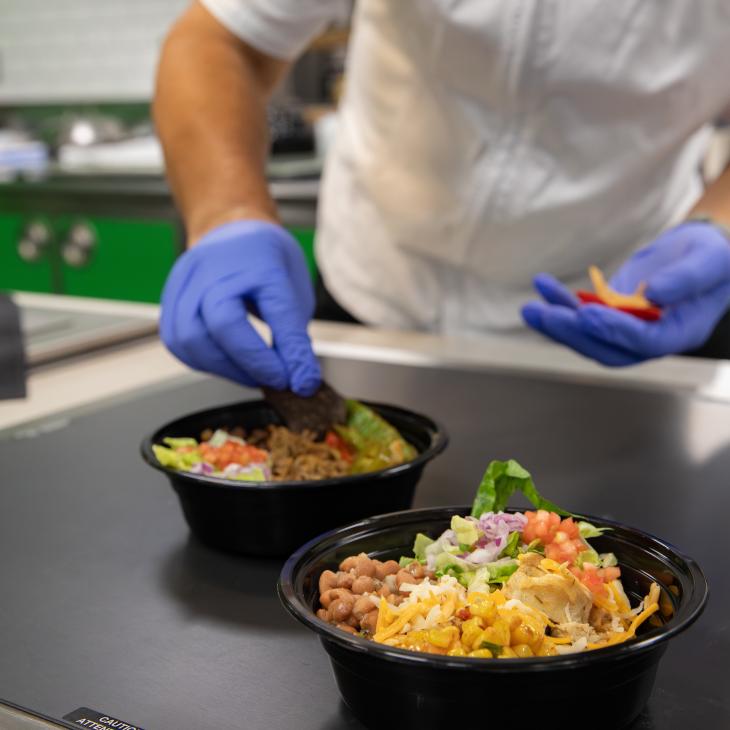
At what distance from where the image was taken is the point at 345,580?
729 millimetres

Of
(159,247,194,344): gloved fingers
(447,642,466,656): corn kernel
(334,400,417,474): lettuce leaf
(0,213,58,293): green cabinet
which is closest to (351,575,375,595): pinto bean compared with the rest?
(447,642,466,656): corn kernel

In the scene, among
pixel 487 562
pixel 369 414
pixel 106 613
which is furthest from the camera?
pixel 369 414

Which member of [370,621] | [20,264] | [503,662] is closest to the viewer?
[503,662]

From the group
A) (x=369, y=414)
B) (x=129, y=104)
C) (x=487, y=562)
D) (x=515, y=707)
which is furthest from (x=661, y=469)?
(x=129, y=104)

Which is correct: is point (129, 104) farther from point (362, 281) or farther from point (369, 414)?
point (369, 414)

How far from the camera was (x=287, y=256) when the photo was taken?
1.34m

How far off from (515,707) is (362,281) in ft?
4.36

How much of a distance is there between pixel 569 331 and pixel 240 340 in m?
0.40

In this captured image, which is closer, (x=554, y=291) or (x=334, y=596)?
(x=334, y=596)

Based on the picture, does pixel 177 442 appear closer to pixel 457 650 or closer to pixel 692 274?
pixel 457 650

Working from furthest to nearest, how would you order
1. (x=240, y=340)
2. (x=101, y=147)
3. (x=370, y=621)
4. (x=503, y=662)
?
(x=101, y=147) → (x=240, y=340) → (x=370, y=621) → (x=503, y=662)

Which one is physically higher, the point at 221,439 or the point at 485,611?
the point at 485,611

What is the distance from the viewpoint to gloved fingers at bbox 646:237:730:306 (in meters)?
1.33

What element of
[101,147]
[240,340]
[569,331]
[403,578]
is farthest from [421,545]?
[101,147]
